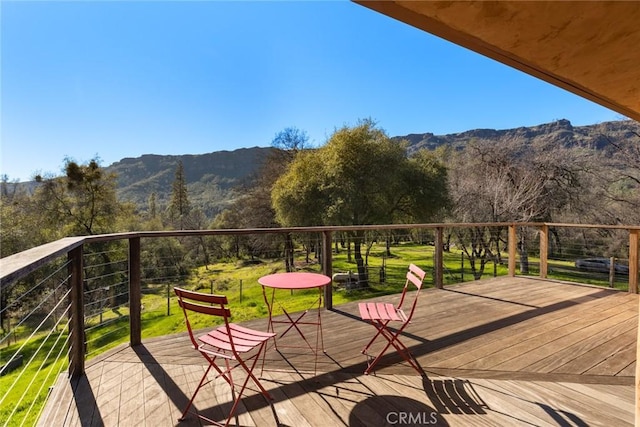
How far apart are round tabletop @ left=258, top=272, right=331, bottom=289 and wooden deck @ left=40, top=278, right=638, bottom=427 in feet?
2.08

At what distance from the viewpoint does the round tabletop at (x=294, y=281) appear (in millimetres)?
2549

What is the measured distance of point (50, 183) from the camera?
1589 cm

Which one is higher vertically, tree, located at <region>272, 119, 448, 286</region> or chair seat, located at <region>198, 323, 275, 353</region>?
tree, located at <region>272, 119, 448, 286</region>

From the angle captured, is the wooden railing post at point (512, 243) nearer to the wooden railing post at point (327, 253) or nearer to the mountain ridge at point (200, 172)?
the wooden railing post at point (327, 253)

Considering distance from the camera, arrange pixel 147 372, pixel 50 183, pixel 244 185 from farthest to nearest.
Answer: pixel 244 185 < pixel 50 183 < pixel 147 372

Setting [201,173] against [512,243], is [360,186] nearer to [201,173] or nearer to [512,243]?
[512,243]

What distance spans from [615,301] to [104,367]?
19.3 ft

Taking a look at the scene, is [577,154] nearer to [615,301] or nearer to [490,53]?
[615,301]

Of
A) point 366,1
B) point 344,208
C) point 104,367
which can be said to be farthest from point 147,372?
point 344,208

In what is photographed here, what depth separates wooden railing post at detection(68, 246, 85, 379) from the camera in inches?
93.1

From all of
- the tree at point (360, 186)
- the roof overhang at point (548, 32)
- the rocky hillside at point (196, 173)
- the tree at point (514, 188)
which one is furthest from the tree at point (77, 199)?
the rocky hillside at point (196, 173)

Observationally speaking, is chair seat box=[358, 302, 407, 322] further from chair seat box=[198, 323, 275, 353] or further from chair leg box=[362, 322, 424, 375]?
chair seat box=[198, 323, 275, 353]

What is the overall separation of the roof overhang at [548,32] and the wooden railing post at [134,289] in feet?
9.12

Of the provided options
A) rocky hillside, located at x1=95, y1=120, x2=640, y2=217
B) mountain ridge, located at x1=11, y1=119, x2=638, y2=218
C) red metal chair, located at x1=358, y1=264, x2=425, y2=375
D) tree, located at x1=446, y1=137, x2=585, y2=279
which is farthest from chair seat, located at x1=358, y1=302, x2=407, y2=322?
rocky hillside, located at x1=95, y1=120, x2=640, y2=217
